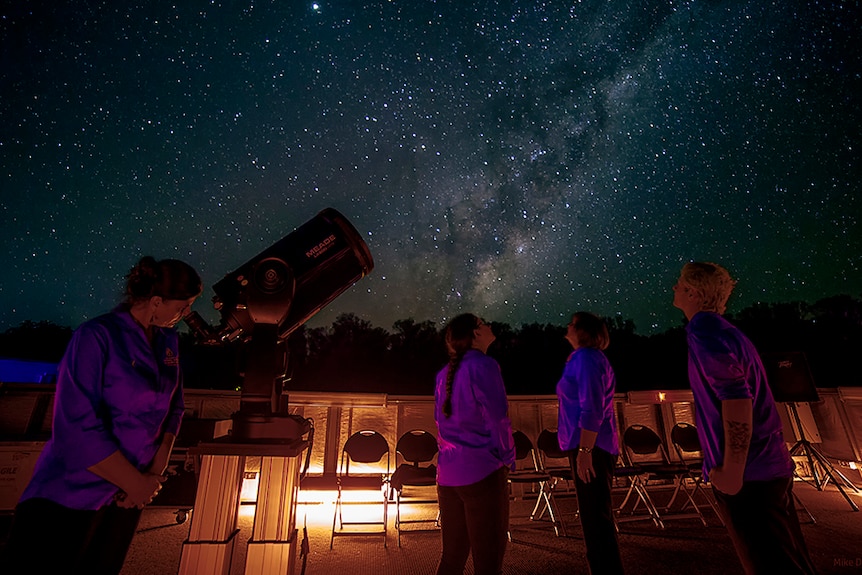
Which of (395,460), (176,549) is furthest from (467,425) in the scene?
(395,460)

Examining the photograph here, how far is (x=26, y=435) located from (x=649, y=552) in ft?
26.7

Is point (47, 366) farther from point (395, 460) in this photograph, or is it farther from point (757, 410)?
point (757, 410)

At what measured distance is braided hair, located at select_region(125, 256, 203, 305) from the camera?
178cm

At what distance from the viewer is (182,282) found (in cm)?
182

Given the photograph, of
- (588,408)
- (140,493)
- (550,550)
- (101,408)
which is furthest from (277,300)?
(550,550)

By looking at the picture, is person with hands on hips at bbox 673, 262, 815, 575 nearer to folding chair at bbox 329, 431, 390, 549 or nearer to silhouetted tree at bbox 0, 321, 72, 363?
folding chair at bbox 329, 431, 390, 549

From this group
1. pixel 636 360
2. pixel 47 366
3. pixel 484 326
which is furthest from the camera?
pixel 636 360

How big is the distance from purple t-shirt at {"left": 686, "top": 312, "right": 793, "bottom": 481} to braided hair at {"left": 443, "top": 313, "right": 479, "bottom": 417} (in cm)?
119

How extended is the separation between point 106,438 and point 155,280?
0.66 m

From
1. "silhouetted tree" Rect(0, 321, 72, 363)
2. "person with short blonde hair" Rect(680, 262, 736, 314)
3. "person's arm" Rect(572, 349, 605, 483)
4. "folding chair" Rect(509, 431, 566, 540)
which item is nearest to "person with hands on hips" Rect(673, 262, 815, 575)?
"person with short blonde hair" Rect(680, 262, 736, 314)

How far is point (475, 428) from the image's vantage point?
2270 millimetres

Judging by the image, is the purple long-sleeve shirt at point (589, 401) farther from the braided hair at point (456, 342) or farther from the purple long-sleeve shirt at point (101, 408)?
the purple long-sleeve shirt at point (101, 408)

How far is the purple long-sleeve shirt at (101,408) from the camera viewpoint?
4.63 ft

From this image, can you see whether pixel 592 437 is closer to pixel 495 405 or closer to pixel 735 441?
pixel 495 405
